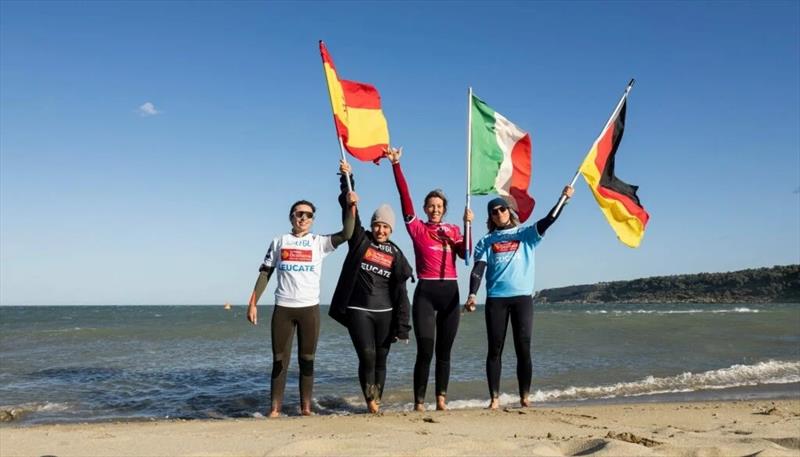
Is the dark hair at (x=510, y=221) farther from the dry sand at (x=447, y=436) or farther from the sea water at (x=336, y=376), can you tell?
the sea water at (x=336, y=376)

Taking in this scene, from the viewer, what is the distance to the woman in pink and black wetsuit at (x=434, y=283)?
Result: 589 centimetres

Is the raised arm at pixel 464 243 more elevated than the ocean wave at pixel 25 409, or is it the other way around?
the raised arm at pixel 464 243

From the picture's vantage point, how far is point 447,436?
14.3ft

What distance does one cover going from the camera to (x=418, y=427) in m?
4.78

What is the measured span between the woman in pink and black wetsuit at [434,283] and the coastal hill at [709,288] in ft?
A: 347

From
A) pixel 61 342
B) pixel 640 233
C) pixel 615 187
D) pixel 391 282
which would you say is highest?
pixel 615 187

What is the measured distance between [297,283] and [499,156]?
9.21 ft

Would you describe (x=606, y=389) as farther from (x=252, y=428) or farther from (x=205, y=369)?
(x=205, y=369)

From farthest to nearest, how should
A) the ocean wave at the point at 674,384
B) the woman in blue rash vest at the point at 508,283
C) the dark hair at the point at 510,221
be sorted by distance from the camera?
the ocean wave at the point at 674,384 → the dark hair at the point at 510,221 → the woman in blue rash vest at the point at 508,283

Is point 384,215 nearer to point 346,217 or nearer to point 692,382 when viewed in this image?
point 346,217

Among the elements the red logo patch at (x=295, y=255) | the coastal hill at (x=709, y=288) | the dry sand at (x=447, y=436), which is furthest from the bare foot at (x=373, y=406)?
the coastal hill at (x=709, y=288)

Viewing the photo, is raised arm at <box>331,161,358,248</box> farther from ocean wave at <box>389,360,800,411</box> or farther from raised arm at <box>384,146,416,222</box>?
ocean wave at <box>389,360,800,411</box>

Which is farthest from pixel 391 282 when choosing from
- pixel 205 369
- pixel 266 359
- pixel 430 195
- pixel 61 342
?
pixel 61 342

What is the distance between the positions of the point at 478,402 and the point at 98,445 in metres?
4.72
